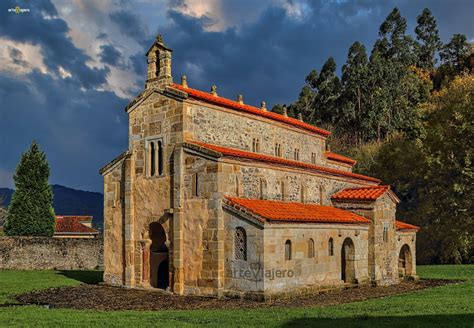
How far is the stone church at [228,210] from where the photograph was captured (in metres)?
23.9

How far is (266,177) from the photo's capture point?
26.8m

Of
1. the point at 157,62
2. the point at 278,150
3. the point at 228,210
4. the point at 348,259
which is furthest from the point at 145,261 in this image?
the point at 348,259

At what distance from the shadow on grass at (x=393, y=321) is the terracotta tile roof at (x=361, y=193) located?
44.1 ft

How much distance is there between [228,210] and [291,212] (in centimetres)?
326

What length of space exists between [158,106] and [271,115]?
7175mm

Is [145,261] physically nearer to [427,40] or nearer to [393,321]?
[393,321]

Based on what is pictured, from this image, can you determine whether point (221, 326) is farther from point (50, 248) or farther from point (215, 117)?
point (50, 248)

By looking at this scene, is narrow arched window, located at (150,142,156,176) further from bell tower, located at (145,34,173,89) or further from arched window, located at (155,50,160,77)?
arched window, located at (155,50,160,77)

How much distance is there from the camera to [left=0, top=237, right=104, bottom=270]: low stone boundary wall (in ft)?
125

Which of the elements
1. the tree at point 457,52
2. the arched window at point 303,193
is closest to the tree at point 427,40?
the tree at point 457,52

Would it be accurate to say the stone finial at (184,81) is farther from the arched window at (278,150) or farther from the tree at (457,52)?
the tree at (457,52)

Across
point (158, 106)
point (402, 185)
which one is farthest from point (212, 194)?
point (402, 185)

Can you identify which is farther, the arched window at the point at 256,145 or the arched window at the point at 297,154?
the arched window at the point at 297,154

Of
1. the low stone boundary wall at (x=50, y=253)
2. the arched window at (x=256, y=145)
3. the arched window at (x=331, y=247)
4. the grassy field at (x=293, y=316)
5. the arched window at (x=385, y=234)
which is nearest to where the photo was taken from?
the grassy field at (x=293, y=316)
